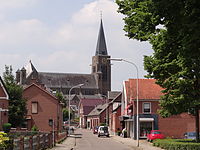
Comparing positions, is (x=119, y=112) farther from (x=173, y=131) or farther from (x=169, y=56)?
(x=169, y=56)

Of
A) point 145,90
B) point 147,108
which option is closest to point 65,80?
point 145,90

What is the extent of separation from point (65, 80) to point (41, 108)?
4591 inches

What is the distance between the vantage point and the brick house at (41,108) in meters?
52.6

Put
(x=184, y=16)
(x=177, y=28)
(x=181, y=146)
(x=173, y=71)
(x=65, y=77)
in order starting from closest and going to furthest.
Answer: (x=184, y=16) → (x=177, y=28) → (x=173, y=71) → (x=181, y=146) → (x=65, y=77)

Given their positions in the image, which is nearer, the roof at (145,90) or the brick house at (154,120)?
the brick house at (154,120)

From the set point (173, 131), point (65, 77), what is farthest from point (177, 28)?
point (65, 77)

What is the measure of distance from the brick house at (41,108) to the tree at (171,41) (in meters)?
28.1

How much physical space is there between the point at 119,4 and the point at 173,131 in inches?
1086

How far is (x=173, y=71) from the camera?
22484mm

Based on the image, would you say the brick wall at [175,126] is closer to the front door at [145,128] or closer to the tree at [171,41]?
the front door at [145,128]

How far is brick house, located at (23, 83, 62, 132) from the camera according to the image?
52625mm

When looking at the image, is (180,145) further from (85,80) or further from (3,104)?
(85,80)

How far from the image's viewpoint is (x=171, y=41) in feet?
56.9

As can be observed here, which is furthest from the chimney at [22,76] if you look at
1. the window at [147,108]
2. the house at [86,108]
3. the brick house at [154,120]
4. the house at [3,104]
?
the window at [147,108]
